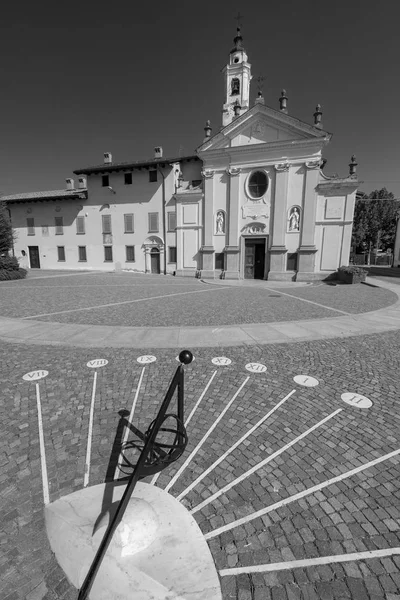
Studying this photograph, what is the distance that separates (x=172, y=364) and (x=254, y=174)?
23.4 meters

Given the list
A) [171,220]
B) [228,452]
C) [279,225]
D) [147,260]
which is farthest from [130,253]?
[228,452]

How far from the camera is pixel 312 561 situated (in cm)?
212

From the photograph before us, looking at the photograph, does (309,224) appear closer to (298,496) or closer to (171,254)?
(171,254)

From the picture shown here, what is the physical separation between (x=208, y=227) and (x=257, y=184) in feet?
18.8

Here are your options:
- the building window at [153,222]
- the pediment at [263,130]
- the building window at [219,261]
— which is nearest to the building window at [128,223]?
the building window at [153,222]

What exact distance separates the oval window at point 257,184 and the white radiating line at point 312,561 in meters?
25.7

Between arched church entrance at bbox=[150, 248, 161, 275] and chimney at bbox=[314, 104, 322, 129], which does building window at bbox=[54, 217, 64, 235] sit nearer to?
arched church entrance at bbox=[150, 248, 161, 275]

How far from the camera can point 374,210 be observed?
5091 centimetres

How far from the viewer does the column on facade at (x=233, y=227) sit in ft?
82.4

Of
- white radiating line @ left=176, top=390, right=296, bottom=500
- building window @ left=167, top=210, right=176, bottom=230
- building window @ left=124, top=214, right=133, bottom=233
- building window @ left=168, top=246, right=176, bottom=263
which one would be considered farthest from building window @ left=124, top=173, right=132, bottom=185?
white radiating line @ left=176, top=390, right=296, bottom=500

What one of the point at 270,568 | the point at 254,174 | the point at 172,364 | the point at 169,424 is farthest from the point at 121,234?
the point at 270,568

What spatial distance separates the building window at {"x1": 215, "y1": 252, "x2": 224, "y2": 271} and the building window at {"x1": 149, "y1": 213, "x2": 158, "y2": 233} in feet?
24.1

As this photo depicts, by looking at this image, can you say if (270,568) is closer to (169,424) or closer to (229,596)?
(229,596)

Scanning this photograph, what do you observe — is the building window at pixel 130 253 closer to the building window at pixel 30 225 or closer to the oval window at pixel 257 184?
the building window at pixel 30 225
